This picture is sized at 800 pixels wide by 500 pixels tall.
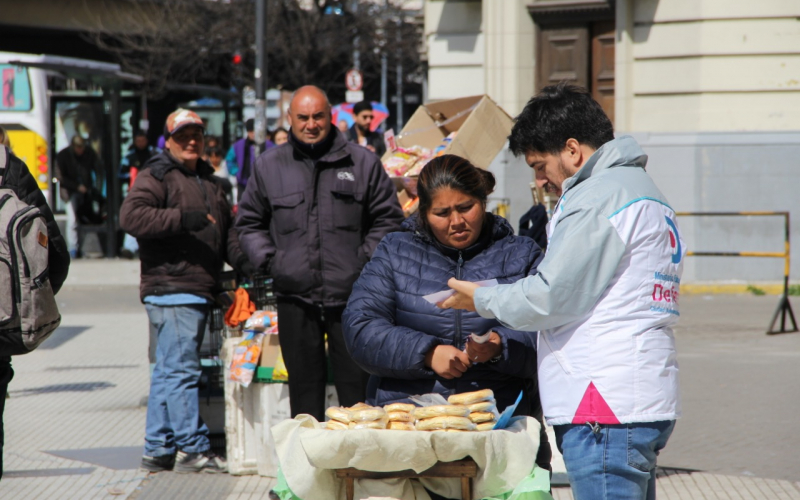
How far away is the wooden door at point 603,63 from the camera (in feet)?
51.1

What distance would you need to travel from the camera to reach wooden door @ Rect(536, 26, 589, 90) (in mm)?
15797

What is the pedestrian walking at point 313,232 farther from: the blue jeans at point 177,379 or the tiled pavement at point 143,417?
the tiled pavement at point 143,417

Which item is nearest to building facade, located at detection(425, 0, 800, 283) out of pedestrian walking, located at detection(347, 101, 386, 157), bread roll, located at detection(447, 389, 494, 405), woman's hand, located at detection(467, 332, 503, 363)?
pedestrian walking, located at detection(347, 101, 386, 157)

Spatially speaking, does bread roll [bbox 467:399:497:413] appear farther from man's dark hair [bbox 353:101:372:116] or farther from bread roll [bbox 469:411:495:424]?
man's dark hair [bbox 353:101:372:116]

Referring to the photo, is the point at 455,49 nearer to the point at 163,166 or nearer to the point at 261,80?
the point at 261,80

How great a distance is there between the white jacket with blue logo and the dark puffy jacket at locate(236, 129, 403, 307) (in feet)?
8.24

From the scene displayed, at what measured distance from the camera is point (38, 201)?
15.3 ft

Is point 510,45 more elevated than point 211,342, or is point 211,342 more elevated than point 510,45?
point 510,45

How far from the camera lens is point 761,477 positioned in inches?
236

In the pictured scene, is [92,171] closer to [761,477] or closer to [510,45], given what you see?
[510,45]

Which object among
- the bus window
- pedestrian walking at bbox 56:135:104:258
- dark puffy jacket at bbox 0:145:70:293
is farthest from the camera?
pedestrian walking at bbox 56:135:104:258

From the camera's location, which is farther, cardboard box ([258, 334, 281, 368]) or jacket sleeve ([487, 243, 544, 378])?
cardboard box ([258, 334, 281, 368])

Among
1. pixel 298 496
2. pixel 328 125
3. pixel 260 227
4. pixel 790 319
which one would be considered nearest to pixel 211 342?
pixel 260 227

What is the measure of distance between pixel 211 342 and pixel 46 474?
1.28 m
